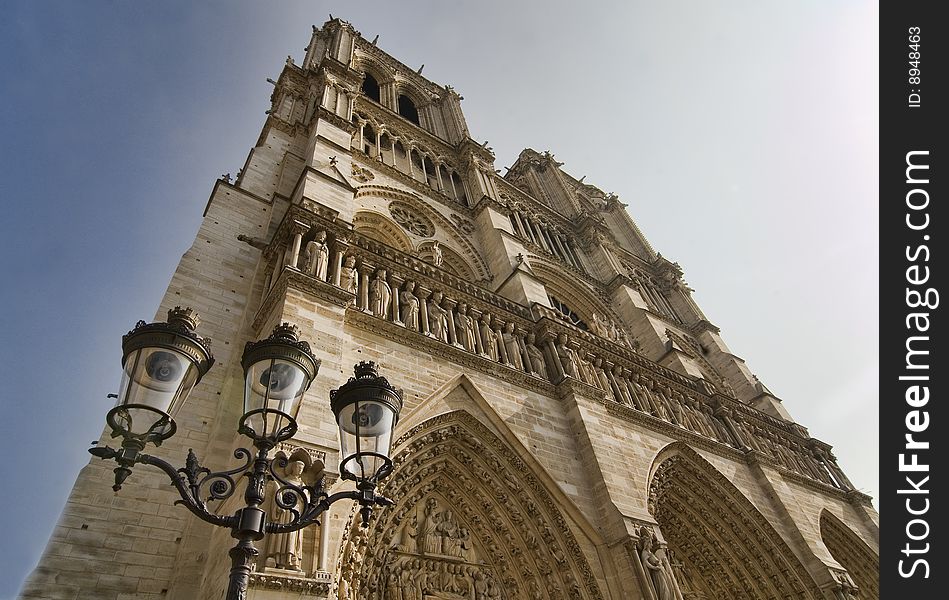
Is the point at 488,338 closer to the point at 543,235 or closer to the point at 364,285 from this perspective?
the point at 364,285

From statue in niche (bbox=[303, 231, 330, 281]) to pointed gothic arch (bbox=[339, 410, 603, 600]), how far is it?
2.33 metres

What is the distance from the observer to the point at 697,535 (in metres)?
9.53

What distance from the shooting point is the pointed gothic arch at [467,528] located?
5984mm

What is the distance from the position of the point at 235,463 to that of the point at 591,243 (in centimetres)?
1567

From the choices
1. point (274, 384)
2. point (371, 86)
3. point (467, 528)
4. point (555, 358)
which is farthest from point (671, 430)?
point (371, 86)

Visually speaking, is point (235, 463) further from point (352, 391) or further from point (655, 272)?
point (655, 272)

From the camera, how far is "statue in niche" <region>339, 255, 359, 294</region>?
7.02 metres

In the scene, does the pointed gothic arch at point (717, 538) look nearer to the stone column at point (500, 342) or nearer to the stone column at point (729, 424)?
the stone column at point (729, 424)

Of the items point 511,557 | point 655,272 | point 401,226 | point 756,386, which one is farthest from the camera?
point 655,272

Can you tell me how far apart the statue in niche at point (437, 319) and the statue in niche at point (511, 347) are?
118 cm

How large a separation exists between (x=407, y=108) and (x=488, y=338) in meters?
14.9

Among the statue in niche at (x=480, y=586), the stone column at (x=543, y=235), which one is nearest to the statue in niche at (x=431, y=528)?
the statue in niche at (x=480, y=586)

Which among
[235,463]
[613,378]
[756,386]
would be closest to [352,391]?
[235,463]

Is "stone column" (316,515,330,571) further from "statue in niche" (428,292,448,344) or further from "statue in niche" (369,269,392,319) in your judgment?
"statue in niche" (428,292,448,344)
